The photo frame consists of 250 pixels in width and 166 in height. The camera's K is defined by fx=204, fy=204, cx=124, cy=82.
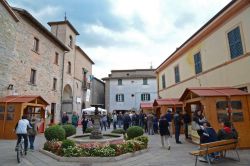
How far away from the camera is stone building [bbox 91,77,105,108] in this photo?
40.5m

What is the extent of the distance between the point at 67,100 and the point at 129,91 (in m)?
15.1

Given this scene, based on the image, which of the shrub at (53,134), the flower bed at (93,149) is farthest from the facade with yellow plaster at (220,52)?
the shrub at (53,134)

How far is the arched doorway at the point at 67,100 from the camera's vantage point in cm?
2867

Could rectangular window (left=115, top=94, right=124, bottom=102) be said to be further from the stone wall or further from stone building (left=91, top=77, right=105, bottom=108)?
the stone wall

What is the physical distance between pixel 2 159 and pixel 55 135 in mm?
2948

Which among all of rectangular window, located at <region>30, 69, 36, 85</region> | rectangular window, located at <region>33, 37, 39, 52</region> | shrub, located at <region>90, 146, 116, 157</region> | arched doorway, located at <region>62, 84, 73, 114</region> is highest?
rectangular window, located at <region>33, 37, 39, 52</region>

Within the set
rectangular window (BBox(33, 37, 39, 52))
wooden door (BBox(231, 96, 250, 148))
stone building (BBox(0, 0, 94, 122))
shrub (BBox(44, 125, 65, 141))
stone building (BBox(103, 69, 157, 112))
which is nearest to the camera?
wooden door (BBox(231, 96, 250, 148))

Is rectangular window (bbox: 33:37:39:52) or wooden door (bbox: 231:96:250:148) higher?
rectangular window (bbox: 33:37:39:52)

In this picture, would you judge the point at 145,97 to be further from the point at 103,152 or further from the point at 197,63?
the point at 103,152

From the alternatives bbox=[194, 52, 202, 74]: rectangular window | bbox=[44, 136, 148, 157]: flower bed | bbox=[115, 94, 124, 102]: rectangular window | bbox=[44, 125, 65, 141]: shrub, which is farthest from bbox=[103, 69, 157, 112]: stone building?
bbox=[44, 136, 148, 157]: flower bed

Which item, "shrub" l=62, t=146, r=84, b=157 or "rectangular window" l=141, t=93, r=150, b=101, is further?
"rectangular window" l=141, t=93, r=150, b=101

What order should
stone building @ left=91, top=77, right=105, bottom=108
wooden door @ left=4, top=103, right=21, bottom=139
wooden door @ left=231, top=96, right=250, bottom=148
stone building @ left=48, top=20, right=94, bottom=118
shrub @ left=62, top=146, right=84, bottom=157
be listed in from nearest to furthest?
shrub @ left=62, top=146, right=84, bottom=157
wooden door @ left=231, top=96, right=250, bottom=148
wooden door @ left=4, top=103, right=21, bottom=139
stone building @ left=48, top=20, right=94, bottom=118
stone building @ left=91, top=77, right=105, bottom=108

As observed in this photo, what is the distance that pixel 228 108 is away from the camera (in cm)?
1036

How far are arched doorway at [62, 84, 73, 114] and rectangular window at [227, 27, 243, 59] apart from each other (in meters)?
21.8
